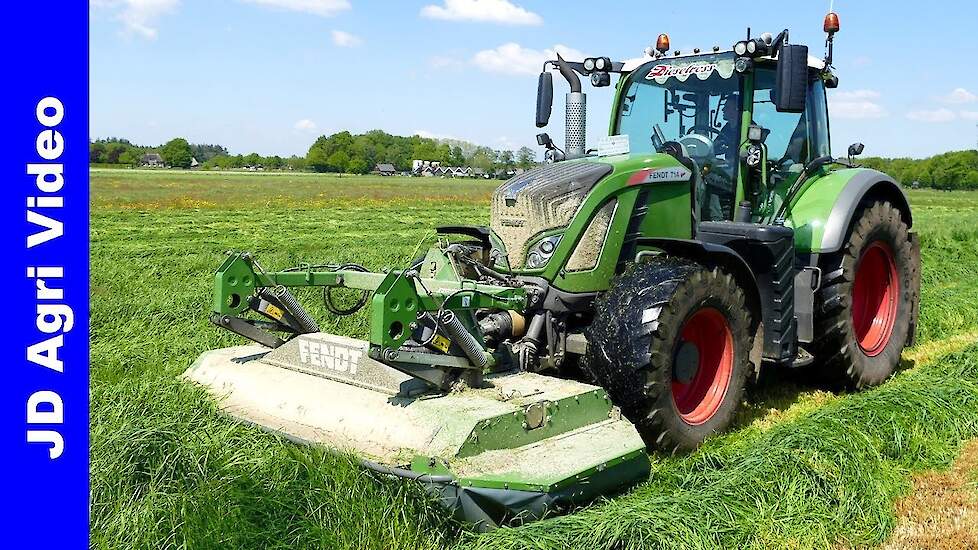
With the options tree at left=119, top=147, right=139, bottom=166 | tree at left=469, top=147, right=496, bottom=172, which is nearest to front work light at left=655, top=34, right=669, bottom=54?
tree at left=469, top=147, right=496, bottom=172

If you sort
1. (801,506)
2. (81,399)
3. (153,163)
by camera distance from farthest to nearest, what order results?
(153,163), (801,506), (81,399)

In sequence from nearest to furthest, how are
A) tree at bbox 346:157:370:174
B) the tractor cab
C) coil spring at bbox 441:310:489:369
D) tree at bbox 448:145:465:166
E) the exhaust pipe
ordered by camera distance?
coil spring at bbox 441:310:489:369
the tractor cab
the exhaust pipe
tree at bbox 448:145:465:166
tree at bbox 346:157:370:174

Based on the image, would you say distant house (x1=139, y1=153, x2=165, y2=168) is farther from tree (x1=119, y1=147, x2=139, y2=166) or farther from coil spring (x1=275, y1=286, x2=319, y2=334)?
coil spring (x1=275, y1=286, x2=319, y2=334)

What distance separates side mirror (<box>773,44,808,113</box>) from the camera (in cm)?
520

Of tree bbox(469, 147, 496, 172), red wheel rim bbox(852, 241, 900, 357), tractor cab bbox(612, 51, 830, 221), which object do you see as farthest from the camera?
tree bbox(469, 147, 496, 172)

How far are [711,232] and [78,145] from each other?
4053mm

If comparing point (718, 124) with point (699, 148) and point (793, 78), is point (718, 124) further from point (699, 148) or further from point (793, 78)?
point (793, 78)

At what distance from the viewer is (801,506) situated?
4059 millimetres


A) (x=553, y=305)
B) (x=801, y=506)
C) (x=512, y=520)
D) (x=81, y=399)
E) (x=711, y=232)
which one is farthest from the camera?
(x=711, y=232)

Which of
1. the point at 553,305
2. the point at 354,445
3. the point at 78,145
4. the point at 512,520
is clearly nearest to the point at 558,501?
the point at 512,520

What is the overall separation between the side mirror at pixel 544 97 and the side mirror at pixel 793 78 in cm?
167

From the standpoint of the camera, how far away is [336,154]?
103750 millimetres

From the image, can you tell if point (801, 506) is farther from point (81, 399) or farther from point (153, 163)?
point (153, 163)

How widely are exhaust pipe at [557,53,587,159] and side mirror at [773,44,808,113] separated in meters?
1.51
